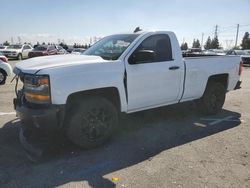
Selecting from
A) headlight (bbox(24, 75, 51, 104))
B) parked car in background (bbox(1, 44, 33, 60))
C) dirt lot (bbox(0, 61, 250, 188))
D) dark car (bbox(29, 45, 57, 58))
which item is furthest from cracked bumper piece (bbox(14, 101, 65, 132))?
parked car in background (bbox(1, 44, 33, 60))

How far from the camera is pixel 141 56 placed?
4.70 meters

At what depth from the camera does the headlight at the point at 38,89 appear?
3953mm

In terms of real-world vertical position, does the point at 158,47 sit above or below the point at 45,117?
above

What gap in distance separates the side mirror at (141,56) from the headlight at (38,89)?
1.49m

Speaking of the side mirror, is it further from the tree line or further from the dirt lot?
the tree line

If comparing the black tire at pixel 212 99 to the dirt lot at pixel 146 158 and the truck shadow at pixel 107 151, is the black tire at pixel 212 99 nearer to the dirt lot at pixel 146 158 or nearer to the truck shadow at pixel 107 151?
the truck shadow at pixel 107 151

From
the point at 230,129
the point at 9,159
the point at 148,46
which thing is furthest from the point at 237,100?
the point at 9,159

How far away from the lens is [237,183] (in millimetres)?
3615

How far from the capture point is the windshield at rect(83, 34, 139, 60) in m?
4.97

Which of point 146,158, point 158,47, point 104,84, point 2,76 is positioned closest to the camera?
point 146,158

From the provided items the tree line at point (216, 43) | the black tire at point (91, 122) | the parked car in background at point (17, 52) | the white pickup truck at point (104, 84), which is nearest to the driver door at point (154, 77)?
the white pickup truck at point (104, 84)

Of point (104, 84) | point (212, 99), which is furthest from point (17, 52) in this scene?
point (104, 84)

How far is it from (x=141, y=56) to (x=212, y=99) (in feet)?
9.22

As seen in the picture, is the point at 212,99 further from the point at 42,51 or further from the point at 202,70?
the point at 42,51
